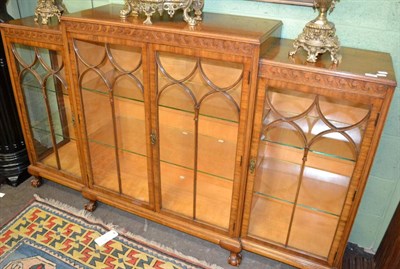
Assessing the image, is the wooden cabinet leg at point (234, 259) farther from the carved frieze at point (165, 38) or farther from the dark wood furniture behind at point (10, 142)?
the dark wood furniture behind at point (10, 142)

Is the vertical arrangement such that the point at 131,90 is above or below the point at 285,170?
above

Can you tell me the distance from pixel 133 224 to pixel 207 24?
3.98 ft

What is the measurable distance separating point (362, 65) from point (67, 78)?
1.37 metres

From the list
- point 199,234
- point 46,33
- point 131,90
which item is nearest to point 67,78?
point 46,33

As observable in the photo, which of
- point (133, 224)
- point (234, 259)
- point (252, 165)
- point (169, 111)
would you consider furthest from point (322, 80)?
point (133, 224)

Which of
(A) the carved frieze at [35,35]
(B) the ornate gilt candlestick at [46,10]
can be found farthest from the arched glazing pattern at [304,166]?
(B) the ornate gilt candlestick at [46,10]

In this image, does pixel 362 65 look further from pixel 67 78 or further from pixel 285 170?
pixel 67 78

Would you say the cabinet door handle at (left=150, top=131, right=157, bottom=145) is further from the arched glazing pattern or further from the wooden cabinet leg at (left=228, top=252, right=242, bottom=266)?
the wooden cabinet leg at (left=228, top=252, right=242, bottom=266)

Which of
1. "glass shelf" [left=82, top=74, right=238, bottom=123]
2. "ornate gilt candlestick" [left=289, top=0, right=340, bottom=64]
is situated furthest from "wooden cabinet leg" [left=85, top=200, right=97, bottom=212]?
"ornate gilt candlestick" [left=289, top=0, right=340, bottom=64]

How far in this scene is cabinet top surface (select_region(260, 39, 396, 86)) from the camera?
3.95 feet

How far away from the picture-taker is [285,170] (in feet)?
5.20

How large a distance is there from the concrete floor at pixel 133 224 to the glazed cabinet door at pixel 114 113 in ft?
0.57

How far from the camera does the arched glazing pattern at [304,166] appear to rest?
1.33 m

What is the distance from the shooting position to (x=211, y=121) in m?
1.56
